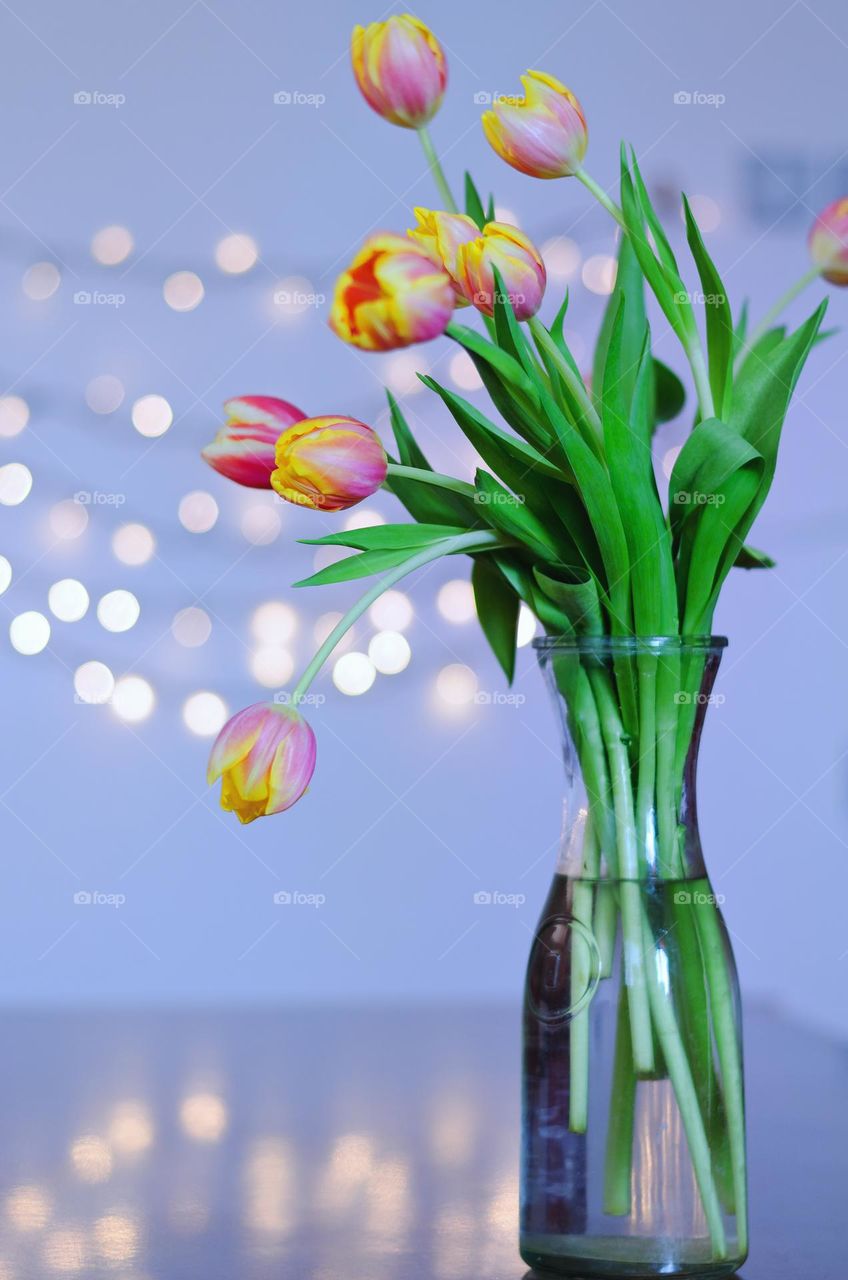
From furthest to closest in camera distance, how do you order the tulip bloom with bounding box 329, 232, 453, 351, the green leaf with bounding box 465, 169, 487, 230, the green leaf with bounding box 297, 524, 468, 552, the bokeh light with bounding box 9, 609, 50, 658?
the bokeh light with bounding box 9, 609, 50, 658 → the green leaf with bounding box 465, 169, 487, 230 → the green leaf with bounding box 297, 524, 468, 552 → the tulip bloom with bounding box 329, 232, 453, 351

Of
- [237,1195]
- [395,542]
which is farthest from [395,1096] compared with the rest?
[395,542]

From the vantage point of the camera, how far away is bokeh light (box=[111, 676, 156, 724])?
1.73 m

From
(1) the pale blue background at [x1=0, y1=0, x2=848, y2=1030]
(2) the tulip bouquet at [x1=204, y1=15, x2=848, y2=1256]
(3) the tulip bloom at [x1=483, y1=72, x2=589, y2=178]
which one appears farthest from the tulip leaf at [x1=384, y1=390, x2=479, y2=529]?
(1) the pale blue background at [x1=0, y1=0, x2=848, y2=1030]

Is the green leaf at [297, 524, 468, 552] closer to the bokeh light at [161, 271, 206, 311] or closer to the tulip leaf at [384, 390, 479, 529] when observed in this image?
the tulip leaf at [384, 390, 479, 529]

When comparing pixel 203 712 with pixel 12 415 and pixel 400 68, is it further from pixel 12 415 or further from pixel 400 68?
pixel 400 68

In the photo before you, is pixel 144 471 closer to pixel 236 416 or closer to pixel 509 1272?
pixel 236 416

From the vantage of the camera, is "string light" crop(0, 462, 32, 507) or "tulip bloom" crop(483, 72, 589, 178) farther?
"string light" crop(0, 462, 32, 507)

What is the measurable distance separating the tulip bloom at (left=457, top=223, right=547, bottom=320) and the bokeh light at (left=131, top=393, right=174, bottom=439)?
1225mm

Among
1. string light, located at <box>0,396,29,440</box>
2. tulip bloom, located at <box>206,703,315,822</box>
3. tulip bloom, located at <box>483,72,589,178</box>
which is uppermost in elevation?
string light, located at <box>0,396,29,440</box>

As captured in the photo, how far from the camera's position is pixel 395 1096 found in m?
0.89

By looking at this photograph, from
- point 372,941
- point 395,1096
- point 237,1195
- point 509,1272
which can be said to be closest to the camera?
point 509,1272

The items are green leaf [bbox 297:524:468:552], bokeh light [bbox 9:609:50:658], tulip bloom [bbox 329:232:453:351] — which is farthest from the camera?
bokeh light [bbox 9:609:50:658]

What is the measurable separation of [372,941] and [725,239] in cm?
97

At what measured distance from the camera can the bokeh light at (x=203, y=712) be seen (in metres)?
1.73
